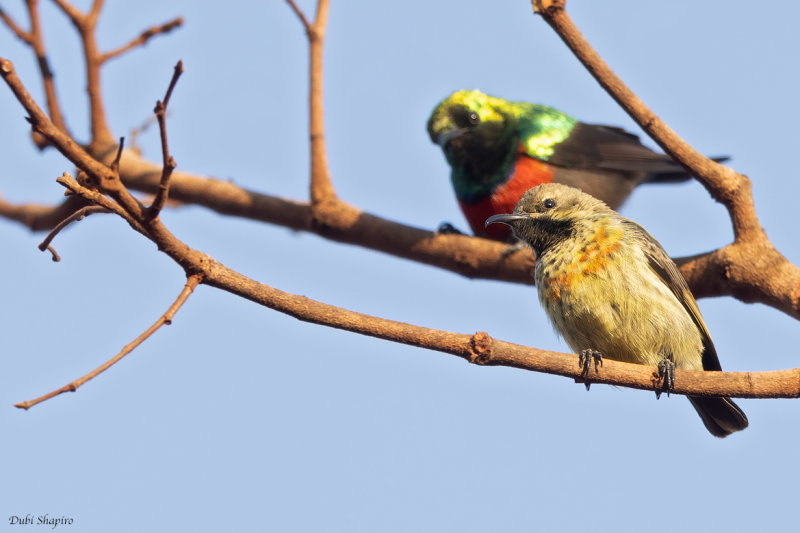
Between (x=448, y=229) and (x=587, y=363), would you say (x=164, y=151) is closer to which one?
(x=587, y=363)

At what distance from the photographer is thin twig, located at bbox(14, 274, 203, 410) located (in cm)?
257

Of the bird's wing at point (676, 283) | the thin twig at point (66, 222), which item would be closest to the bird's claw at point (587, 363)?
the bird's wing at point (676, 283)

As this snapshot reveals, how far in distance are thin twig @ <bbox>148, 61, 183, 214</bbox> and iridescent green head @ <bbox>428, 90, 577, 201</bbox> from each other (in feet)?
15.7

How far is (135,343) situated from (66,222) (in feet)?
1.40

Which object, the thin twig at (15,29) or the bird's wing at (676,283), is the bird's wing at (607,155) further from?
the thin twig at (15,29)

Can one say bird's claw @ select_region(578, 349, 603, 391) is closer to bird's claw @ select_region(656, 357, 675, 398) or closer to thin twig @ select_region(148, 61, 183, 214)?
bird's claw @ select_region(656, 357, 675, 398)

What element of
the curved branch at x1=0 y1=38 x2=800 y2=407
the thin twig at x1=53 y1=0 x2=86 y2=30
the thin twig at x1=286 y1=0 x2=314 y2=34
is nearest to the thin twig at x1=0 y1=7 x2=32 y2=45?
the thin twig at x1=53 y1=0 x2=86 y2=30

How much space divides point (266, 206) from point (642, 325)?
119 inches

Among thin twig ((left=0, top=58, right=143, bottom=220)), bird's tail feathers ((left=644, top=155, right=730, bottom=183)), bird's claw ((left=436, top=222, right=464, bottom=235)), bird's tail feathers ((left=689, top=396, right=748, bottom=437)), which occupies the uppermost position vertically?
bird's tail feathers ((left=644, top=155, right=730, bottom=183))

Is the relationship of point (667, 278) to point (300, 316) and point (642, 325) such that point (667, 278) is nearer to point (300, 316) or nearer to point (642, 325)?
point (642, 325)

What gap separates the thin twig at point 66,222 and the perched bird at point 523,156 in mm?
4671

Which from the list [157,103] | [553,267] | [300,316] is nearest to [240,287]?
[300,316]

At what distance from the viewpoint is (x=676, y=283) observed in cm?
483

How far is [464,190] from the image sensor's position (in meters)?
7.71
